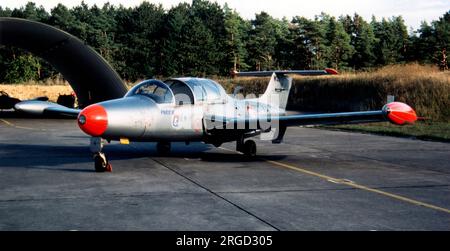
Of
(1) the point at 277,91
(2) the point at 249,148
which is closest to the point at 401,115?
(2) the point at 249,148

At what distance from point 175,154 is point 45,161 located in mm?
3965

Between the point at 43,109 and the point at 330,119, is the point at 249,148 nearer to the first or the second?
the point at 330,119

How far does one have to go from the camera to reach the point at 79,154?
15891 mm

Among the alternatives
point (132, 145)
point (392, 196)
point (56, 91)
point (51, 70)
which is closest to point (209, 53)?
point (51, 70)

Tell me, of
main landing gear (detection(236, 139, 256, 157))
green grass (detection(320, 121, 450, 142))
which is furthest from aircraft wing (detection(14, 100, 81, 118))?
green grass (detection(320, 121, 450, 142))

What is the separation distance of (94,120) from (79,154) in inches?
205

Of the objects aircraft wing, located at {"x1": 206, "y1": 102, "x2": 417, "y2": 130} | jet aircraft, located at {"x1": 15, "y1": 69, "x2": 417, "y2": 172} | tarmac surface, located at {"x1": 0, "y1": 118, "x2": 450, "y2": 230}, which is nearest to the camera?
tarmac surface, located at {"x1": 0, "y1": 118, "x2": 450, "y2": 230}

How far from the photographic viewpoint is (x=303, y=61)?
347 feet

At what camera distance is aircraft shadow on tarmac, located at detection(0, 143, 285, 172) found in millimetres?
13750

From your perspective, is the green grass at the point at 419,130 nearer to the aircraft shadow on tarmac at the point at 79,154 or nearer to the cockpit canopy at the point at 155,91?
the aircraft shadow on tarmac at the point at 79,154

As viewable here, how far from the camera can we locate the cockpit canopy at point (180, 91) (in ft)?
43.2

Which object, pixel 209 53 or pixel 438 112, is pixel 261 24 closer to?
pixel 209 53

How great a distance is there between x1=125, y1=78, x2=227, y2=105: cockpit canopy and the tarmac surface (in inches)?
70.6

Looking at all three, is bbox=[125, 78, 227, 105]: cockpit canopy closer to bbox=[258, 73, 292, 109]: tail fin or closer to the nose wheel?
the nose wheel
